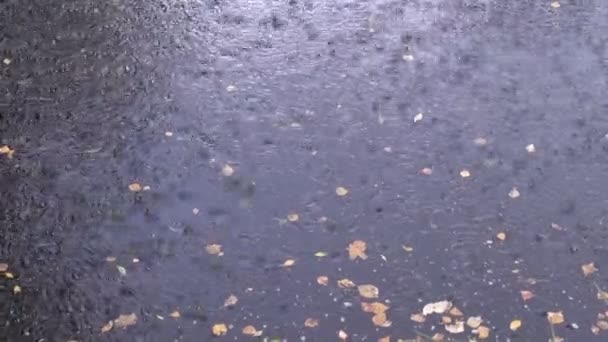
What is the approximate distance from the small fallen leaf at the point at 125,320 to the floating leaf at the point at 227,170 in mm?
1191

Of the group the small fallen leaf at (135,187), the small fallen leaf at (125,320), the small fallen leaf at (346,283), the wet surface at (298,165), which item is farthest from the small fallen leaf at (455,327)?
the small fallen leaf at (135,187)

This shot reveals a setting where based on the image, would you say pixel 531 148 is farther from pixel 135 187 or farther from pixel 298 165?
pixel 135 187

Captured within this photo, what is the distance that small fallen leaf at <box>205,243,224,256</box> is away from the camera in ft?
15.0

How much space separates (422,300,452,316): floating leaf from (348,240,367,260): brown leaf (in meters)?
0.48

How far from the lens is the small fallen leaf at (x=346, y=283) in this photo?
4.37 metres

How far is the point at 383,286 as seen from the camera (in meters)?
4.37

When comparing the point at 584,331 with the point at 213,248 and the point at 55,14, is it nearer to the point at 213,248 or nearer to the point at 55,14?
the point at 213,248

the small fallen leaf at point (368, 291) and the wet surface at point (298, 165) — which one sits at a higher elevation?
the wet surface at point (298, 165)

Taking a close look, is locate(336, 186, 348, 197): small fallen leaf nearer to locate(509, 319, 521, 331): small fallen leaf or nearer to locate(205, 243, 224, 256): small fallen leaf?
locate(205, 243, 224, 256): small fallen leaf

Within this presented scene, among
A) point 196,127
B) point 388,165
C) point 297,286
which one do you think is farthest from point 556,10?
point 297,286

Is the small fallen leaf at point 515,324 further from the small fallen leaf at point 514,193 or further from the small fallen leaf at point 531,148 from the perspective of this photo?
the small fallen leaf at point 531,148

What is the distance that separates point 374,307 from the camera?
4.25 meters

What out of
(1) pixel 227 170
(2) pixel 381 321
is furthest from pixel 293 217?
(2) pixel 381 321

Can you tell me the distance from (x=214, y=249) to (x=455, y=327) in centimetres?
136
